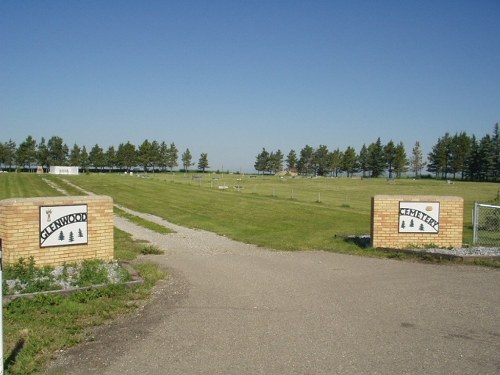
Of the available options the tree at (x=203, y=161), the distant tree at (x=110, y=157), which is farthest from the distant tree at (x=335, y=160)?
the distant tree at (x=110, y=157)

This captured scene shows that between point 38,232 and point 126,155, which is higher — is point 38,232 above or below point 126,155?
below

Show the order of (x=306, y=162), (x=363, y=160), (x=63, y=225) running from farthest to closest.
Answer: (x=306, y=162) → (x=363, y=160) → (x=63, y=225)

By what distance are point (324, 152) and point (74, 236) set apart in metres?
136

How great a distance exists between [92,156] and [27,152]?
52.4 ft

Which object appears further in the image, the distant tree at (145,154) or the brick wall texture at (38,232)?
the distant tree at (145,154)

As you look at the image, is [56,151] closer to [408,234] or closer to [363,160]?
[363,160]

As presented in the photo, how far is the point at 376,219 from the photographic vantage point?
1321 cm

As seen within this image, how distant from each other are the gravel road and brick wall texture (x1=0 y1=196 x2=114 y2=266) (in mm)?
1704

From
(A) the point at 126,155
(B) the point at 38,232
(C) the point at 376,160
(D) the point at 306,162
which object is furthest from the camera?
(D) the point at 306,162

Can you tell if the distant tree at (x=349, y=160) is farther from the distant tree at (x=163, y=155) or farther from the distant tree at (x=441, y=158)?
the distant tree at (x=163, y=155)

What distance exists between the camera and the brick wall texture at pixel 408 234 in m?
13.1

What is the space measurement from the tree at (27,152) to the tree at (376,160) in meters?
88.7

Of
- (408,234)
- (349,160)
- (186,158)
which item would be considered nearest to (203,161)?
(186,158)

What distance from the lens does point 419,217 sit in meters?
13.1
